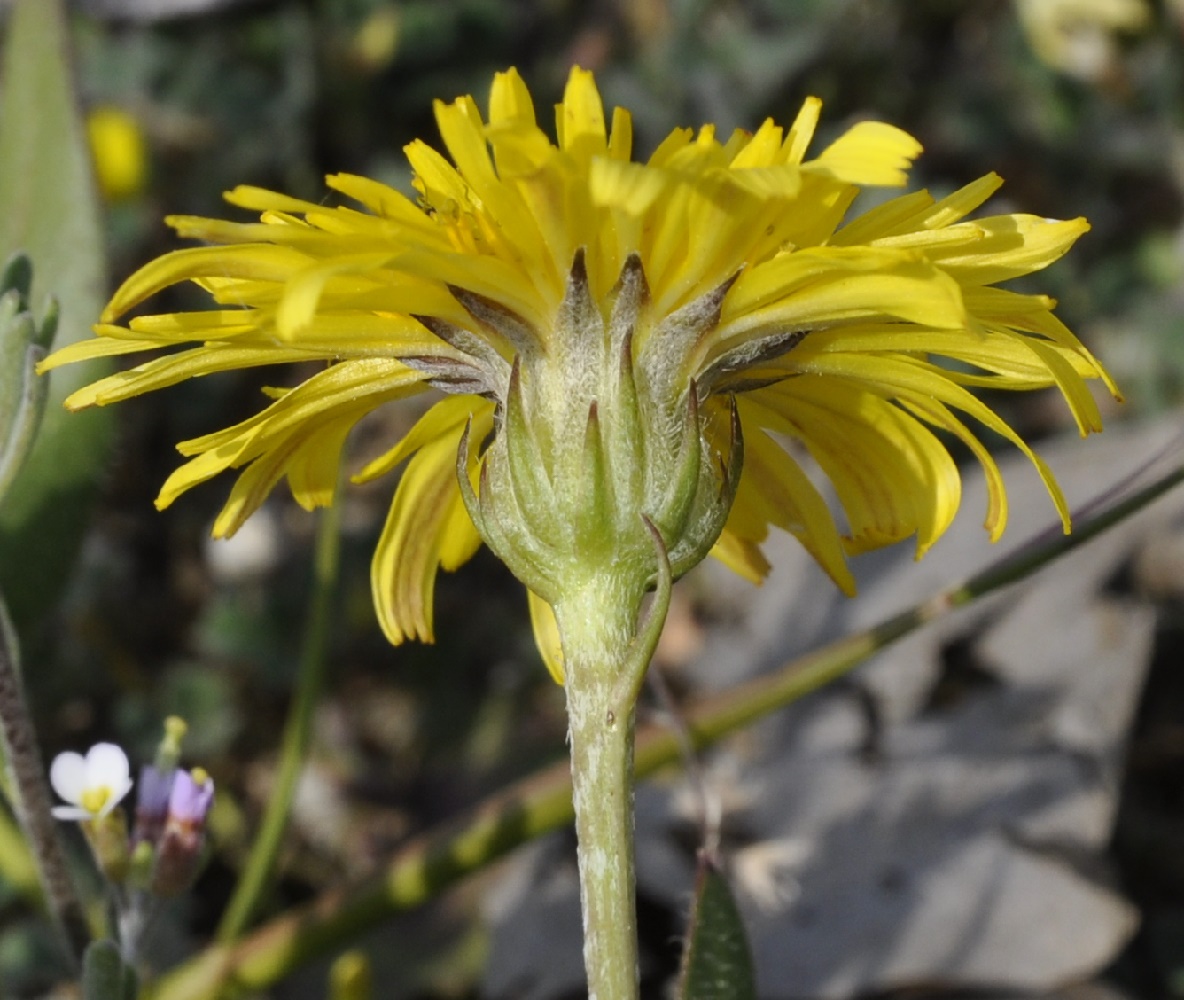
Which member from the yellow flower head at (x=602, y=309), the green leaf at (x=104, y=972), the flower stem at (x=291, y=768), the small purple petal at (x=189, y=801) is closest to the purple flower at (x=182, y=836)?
the small purple petal at (x=189, y=801)

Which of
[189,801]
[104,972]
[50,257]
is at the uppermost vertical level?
[50,257]

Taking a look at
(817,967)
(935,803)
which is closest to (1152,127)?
(935,803)

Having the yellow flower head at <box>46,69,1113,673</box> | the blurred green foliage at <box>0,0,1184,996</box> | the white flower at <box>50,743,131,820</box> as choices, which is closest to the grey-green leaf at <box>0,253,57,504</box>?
the yellow flower head at <box>46,69,1113,673</box>

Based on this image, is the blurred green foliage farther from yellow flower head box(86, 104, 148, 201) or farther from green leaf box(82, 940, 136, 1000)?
green leaf box(82, 940, 136, 1000)

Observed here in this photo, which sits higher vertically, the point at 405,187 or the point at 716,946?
the point at 405,187

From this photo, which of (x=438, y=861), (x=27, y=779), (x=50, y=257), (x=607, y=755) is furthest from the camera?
(x=50, y=257)

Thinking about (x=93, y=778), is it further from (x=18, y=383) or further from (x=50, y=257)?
(x=50, y=257)

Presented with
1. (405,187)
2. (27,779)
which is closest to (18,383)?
(27,779)
